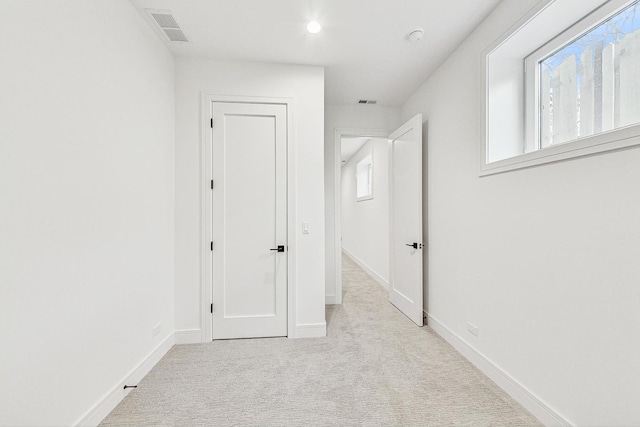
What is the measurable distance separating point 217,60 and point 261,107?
62 centimetres

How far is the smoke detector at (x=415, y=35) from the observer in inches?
82.8

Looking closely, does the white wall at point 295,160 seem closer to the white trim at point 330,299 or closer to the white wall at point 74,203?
the white wall at point 74,203

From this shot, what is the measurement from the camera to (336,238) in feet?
11.8

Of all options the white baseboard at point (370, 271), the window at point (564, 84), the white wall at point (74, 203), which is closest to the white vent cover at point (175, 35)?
the white wall at point (74, 203)

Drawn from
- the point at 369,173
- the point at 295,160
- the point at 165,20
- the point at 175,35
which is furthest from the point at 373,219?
the point at 165,20

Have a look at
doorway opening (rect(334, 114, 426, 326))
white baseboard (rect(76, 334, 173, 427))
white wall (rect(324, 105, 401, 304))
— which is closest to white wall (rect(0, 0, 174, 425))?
white baseboard (rect(76, 334, 173, 427))

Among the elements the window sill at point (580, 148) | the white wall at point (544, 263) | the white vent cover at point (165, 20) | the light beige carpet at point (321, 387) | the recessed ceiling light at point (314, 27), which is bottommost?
the light beige carpet at point (321, 387)

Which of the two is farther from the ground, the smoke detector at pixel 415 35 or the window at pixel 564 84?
the smoke detector at pixel 415 35

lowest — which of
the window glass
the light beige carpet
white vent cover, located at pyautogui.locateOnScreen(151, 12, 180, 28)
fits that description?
the light beige carpet

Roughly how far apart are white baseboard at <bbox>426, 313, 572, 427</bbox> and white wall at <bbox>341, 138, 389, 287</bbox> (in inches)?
75.4

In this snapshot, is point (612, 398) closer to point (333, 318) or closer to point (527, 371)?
point (527, 371)

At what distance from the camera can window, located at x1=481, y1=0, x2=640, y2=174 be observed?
1.26 m

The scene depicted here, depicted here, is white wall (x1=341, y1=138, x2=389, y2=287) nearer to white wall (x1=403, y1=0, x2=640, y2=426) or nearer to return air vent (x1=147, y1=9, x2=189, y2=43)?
white wall (x1=403, y1=0, x2=640, y2=426)

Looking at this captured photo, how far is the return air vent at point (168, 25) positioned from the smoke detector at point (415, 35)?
192 centimetres
